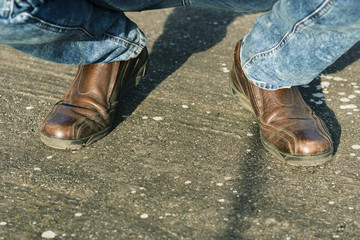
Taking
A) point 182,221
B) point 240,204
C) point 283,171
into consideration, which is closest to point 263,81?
point 283,171

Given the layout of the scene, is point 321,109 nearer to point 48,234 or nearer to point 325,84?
point 325,84

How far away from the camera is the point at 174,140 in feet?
6.51

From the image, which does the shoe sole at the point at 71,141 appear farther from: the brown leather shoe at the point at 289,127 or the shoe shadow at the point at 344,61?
the shoe shadow at the point at 344,61

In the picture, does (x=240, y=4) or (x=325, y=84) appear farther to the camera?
(x=325, y=84)

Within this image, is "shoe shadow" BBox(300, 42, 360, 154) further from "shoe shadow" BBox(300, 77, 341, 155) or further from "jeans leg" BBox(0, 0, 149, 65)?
"jeans leg" BBox(0, 0, 149, 65)

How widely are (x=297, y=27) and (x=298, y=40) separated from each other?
6cm

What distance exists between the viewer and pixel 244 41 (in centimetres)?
200

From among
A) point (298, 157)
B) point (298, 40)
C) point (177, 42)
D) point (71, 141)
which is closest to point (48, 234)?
point (71, 141)

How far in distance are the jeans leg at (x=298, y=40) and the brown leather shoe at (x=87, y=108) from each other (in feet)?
1.79

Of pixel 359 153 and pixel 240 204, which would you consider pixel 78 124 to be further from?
pixel 359 153

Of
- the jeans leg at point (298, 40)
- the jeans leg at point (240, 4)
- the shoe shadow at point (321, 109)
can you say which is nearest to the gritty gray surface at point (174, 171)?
the shoe shadow at point (321, 109)

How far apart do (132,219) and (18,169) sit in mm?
517

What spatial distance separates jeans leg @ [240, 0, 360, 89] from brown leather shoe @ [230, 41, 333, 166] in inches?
2.9

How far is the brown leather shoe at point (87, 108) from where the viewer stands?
74.4 inches
